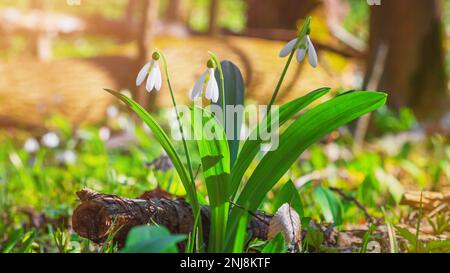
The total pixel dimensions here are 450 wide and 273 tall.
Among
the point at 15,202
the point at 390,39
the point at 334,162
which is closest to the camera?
the point at 15,202

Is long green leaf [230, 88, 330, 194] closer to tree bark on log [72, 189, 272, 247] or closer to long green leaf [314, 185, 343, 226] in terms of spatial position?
tree bark on log [72, 189, 272, 247]

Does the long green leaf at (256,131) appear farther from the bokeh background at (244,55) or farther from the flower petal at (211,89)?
the bokeh background at (244,55)

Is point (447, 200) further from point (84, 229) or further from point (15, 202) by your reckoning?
point (15, 202)

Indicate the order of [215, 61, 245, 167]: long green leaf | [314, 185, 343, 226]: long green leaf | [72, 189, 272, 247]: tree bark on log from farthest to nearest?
1. [314, 185, 343, 226]: long green leaf
2. [215, 61, 245, 167]: long green leaf
3. [72, 189, 272, 247]: tree bark on log

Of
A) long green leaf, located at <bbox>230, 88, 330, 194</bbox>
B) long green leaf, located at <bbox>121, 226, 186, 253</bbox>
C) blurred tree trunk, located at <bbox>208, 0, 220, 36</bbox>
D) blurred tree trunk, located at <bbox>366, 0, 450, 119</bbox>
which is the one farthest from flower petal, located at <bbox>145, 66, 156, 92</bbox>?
blurred tree trunk, located at <bbox>208, 0, 220, 36</bbox>

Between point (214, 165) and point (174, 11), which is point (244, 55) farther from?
point (214, 165)
